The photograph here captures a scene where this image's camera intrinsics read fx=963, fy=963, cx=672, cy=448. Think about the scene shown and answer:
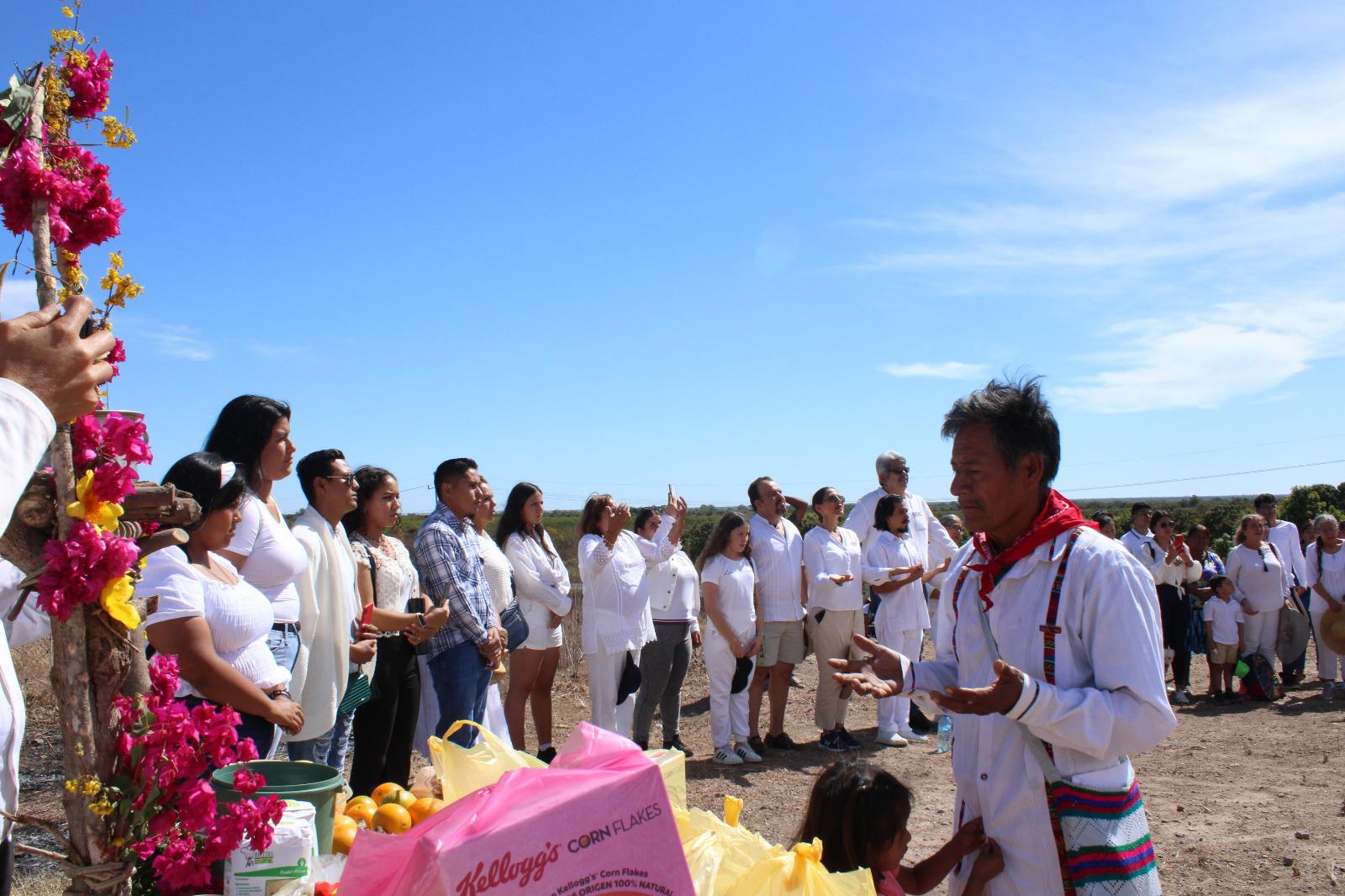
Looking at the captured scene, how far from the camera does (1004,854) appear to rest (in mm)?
2588

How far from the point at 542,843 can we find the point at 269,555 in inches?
115

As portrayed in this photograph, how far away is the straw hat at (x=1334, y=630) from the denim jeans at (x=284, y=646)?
10.4 metres

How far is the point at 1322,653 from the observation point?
10.6 metres

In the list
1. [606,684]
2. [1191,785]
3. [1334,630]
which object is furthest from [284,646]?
[1334,630]

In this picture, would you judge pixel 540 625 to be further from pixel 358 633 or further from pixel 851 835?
pixel 851 835

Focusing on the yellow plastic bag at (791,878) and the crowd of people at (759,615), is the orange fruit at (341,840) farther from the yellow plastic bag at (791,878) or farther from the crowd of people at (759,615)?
the yellow plastic bag at (791,878)

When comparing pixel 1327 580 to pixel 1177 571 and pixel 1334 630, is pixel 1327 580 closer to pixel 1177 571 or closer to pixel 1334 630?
pixel 1334 630

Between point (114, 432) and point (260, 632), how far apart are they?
1.96 metres

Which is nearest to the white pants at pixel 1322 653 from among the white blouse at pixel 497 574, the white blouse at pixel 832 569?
the white blouse at pixel 832 569

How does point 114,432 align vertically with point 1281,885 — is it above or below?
above

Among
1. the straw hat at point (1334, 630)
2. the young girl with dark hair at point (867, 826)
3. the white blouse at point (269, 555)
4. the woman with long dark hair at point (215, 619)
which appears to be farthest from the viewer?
the straw hat at point (1334, 630)

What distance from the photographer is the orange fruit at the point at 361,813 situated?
9.06 ft

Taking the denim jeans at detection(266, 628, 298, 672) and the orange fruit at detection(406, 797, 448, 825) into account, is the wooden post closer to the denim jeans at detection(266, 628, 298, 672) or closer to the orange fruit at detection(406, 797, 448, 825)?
the orange fruit at detection(406, 797, 448, 825)

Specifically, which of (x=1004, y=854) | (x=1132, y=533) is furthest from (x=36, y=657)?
(x=1132, y=533)
